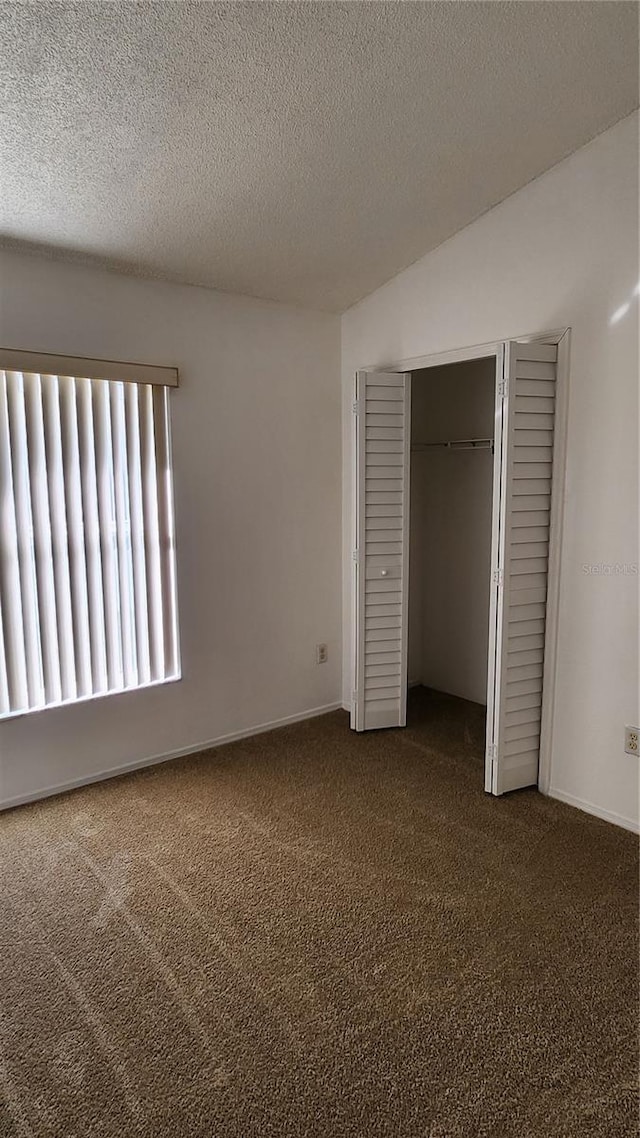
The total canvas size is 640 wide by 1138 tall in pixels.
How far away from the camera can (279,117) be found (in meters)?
2.20

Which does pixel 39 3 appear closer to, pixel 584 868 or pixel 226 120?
pixel 226 120

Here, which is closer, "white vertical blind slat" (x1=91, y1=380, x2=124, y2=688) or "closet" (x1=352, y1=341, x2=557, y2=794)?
"closet" (x1=352, y1=341, x2=557, y2=794)

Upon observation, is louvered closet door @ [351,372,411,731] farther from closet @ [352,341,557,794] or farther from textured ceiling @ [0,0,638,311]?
textured ceiling @ [0,0,638,311]

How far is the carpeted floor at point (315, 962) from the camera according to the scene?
5.07 feet

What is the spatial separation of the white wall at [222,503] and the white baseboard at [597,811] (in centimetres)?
151

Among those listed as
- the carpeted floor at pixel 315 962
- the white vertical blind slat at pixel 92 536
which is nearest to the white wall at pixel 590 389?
the carpeted floor at pixel 315 962

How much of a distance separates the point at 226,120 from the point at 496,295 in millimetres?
1401

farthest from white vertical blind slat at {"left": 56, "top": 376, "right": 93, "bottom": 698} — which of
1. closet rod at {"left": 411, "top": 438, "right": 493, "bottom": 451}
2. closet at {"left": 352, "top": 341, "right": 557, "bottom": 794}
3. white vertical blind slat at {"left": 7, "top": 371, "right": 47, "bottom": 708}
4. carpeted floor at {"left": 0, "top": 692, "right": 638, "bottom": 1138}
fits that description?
closet rod at {"left": 411, "top": 438, "right": 493, "bottom": 451}

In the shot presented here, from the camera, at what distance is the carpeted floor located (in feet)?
5.07

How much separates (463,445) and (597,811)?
2.13 metres

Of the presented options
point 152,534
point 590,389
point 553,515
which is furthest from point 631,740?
point 152,534

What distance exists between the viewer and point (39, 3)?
63.7 inches

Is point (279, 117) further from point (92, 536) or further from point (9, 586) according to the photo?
point (9, 586)

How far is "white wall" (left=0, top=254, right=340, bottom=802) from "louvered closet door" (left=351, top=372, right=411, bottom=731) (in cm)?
46
